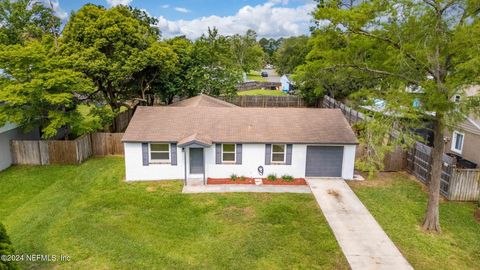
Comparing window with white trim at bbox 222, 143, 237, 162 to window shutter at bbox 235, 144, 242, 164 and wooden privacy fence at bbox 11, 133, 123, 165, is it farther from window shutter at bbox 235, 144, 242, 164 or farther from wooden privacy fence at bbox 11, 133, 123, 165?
wooden privacy fence at bbox 11, 133, 123, 165

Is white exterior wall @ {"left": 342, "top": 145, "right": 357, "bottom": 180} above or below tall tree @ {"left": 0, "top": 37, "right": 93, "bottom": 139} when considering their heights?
below

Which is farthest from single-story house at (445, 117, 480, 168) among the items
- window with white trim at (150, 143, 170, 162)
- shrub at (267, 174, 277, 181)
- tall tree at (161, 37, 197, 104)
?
tall tree at (161, 37, 197, 104)

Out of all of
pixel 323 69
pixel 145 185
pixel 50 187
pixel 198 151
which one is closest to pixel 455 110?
pixel 323 69

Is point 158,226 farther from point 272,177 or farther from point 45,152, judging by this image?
point 45,152

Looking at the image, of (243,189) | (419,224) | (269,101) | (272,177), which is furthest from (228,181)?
(269,101)

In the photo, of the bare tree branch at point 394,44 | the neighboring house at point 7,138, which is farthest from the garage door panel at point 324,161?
the neighboring house at point 7,138

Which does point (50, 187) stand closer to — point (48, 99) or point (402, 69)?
point (48, 99)
